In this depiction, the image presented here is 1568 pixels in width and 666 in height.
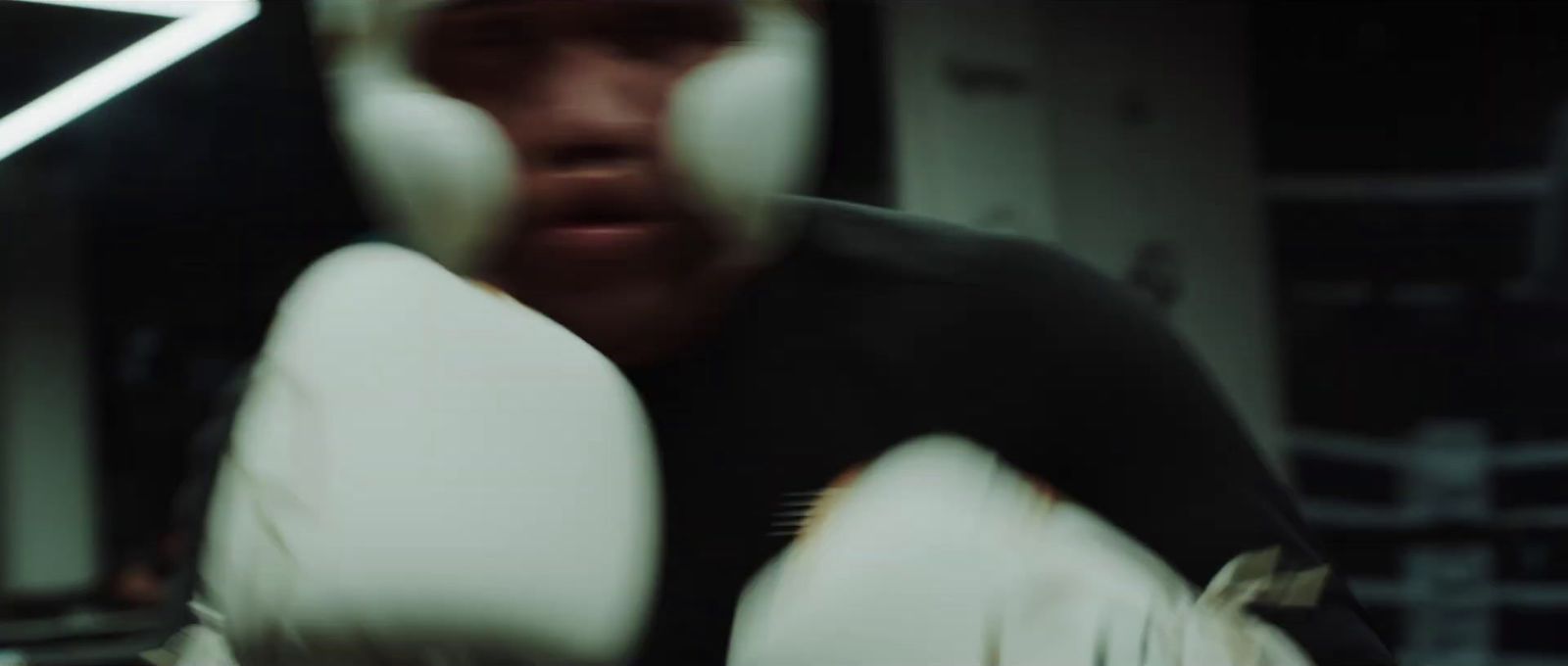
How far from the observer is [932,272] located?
63 cm

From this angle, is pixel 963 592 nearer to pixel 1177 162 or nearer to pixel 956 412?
pixel 956 412

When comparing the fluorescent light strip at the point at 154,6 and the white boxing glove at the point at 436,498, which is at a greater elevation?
the fluorescent light strip at the point at 154,6

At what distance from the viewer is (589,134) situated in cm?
52

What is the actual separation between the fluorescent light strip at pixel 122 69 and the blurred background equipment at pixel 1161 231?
19 mm

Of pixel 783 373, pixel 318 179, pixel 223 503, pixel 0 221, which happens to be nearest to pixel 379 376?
pixel 223 503

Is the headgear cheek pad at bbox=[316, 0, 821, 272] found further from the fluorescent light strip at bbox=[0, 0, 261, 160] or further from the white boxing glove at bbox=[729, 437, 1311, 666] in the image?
the fluorescent light strip at bbox=[0, 0, 261, 160]

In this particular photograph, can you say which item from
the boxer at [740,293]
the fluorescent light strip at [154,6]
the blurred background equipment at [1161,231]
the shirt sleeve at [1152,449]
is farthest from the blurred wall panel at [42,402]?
the shirt sleeve at [1152,449]

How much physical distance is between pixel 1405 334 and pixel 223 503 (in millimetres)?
1917

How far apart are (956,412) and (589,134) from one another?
174mm

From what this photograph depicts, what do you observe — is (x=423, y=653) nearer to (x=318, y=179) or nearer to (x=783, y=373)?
(x=783, y=373)

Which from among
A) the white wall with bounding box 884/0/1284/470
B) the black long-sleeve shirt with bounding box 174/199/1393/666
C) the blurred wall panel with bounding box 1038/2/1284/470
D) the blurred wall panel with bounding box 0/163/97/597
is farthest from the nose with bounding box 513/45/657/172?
the blurred wall panel with bounding box 0/163/97/597

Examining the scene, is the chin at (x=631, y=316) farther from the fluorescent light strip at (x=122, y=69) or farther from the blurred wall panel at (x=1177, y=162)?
the blurred wall panel at (x=1177, y=162)

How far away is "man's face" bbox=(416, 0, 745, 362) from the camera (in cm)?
52

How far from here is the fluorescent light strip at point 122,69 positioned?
1.48m
